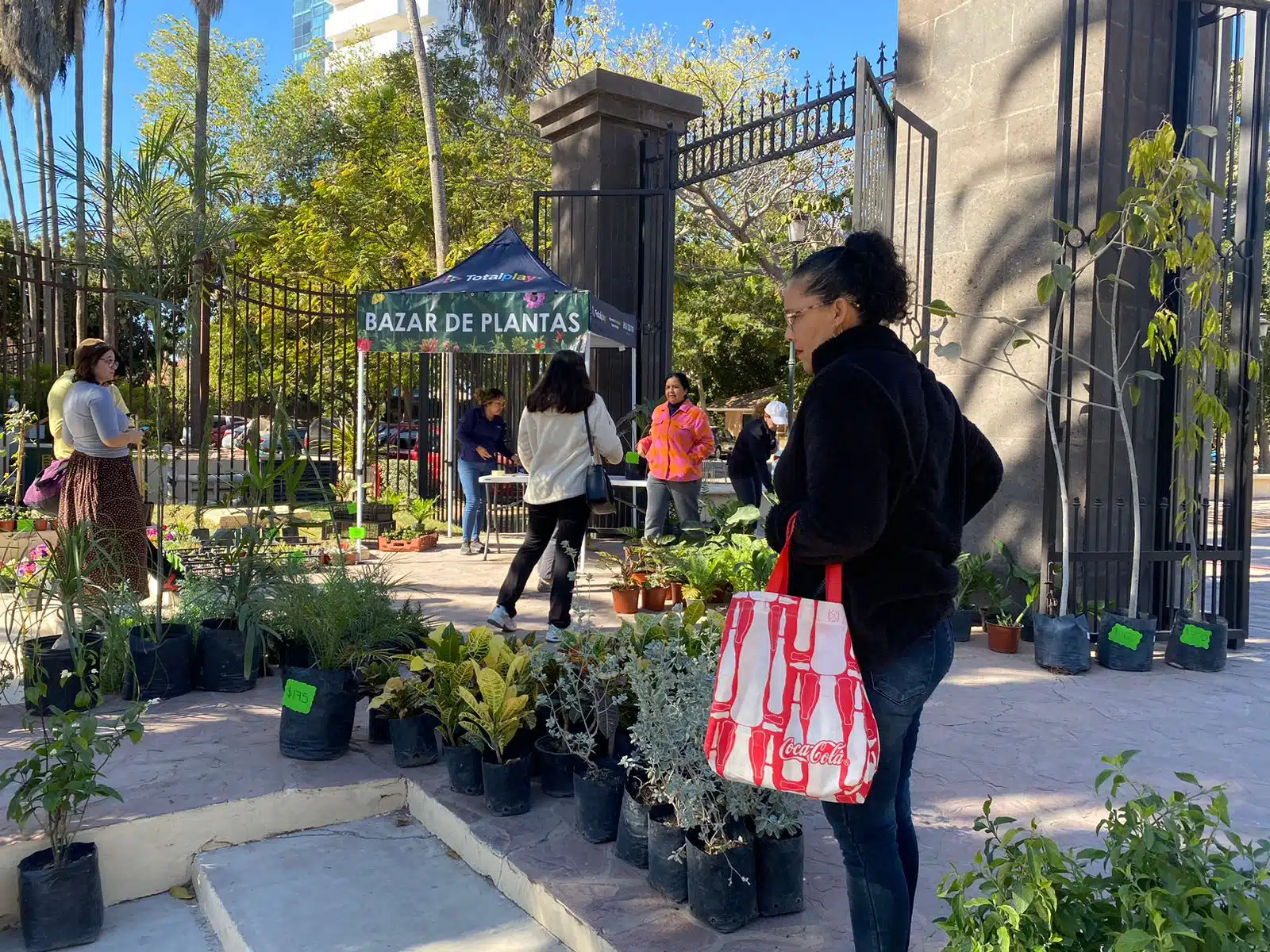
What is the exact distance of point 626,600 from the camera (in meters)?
6.37

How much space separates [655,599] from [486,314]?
2.76 metres

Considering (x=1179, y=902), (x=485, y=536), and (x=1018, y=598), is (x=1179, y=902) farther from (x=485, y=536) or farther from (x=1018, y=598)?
(x=485, y=536)

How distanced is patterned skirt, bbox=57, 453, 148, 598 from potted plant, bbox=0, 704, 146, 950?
2.83 meters

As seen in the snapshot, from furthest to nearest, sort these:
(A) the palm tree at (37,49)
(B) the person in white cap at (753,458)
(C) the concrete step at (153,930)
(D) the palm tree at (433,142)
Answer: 1. (A) the palm tree at (37,49)
2. (D) the palm tree at (433,142)
3. (B) the person in white cap at (753,458)
4. (C) the concrete step at (153,930)

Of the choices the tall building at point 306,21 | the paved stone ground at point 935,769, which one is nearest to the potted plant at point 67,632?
the paved stone ground at point 935,769

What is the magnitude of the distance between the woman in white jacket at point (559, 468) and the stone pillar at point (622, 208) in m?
4.37

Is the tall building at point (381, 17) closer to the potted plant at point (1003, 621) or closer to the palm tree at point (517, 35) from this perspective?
the palm tree at point (517, 35)

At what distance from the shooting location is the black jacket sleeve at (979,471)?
2316 mm

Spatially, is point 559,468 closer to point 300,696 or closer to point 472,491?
point 300,696

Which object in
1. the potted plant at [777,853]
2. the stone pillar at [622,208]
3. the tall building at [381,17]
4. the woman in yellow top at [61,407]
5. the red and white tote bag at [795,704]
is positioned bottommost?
the potted plant at [777,853]

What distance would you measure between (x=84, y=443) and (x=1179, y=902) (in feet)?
18.8

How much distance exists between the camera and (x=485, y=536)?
340 inches

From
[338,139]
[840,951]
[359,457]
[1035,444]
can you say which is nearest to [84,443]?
[359,457]

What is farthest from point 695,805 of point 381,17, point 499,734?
point 381,17
